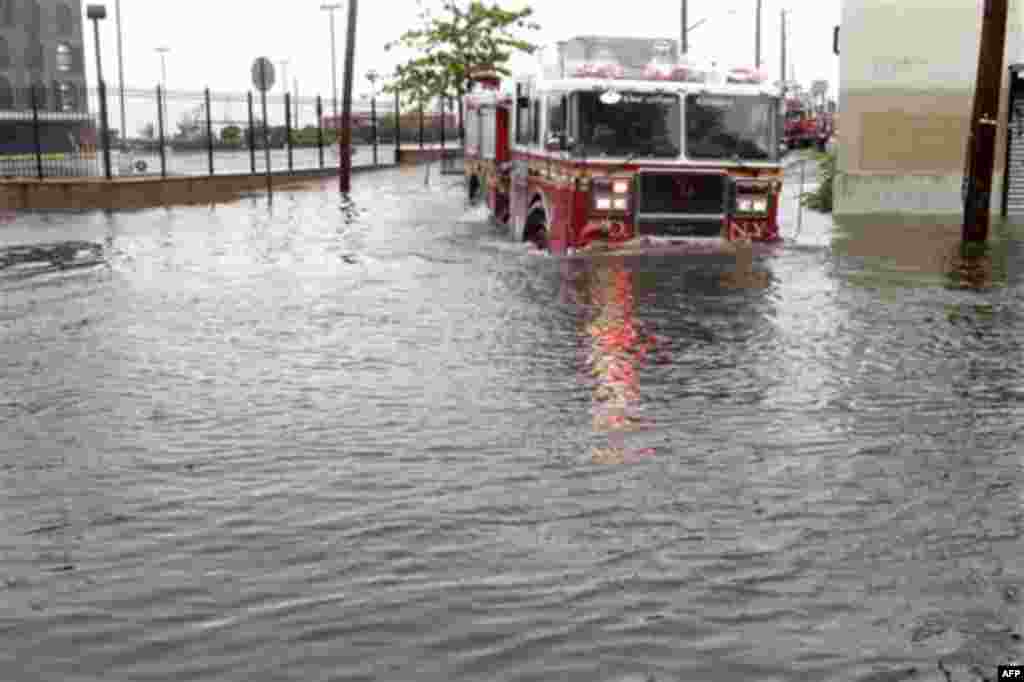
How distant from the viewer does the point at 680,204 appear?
18.2 meters

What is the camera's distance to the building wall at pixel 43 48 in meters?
74.8

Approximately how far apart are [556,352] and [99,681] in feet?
22.8

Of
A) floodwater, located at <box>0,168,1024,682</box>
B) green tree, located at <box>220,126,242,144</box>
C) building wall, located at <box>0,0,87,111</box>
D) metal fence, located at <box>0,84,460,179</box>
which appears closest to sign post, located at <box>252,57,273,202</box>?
metal fence, located at <box>0,84,460,179</box>

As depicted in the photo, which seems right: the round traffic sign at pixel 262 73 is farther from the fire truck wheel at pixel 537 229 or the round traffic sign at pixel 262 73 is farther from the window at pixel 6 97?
the window at pixel 6 97

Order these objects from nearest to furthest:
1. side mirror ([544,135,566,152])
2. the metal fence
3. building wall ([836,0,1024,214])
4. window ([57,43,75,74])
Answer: side mirror ([544,135,566,152]) < building wall ([836,0,1024,214]) < the metal fence < window ([57,43,75,74])

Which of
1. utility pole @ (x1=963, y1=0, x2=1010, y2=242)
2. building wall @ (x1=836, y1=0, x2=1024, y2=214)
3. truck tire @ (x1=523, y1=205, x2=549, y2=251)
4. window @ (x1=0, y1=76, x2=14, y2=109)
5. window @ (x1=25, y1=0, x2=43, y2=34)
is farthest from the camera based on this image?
window @ (x1=25, y1=0, x2=43, y2=34)

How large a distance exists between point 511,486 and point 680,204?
38.1 ft

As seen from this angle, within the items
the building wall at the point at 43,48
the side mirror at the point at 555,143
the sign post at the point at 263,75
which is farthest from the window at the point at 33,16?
the side mirror at the point at 555,143

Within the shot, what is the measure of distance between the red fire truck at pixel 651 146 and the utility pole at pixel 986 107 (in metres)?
3.97

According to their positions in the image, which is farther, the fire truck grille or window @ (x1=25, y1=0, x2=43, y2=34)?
window @ (x1=25, y1=0, x2=43, y2=34)

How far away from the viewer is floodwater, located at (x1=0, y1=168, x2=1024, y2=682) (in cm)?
506

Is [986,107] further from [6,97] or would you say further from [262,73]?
[6,97]

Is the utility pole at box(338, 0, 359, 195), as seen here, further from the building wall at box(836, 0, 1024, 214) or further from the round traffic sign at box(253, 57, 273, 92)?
the building wall at box(836, 0, 1024, 214)

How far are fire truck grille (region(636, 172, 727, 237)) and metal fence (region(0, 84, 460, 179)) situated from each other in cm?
1540
